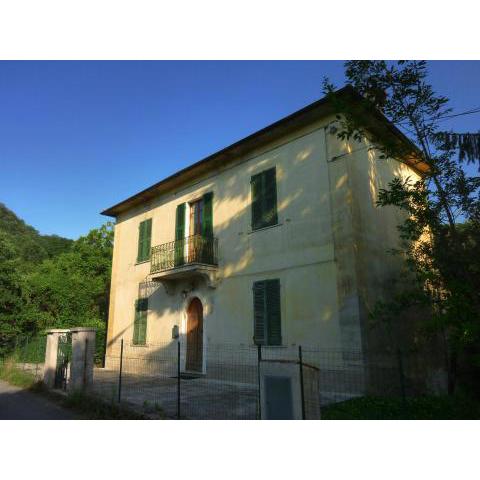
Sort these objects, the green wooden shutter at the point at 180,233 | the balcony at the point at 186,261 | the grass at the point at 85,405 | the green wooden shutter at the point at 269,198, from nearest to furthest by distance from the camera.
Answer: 1. the grass at the point at 85,405
2. the green wooden shutter at the point at 269,198
3. the balcony at the point at 186,261
4. the green wooden shutter at the point at 180,233

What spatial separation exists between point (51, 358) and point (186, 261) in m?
4.63

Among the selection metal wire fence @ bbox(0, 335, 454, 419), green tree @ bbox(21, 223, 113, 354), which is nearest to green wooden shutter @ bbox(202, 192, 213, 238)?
metal wire fence @ bbox(0, 335, 454, 419)

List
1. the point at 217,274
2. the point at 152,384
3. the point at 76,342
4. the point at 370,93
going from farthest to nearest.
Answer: the point at 217,274 < the point at 152,384 < the point at 76,342 < the point at 370,93

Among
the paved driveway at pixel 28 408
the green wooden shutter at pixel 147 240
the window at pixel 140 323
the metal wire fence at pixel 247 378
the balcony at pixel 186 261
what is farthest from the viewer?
the green wooden shutter at pixel 147 240

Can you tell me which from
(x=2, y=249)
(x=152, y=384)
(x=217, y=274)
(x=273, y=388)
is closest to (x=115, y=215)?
(x=2, y=249)

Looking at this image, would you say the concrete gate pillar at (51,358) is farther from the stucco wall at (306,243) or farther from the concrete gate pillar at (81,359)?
the stucco wall at (306,243)

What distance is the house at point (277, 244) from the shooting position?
933 centimetres

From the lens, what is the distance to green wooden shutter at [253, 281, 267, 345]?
34.4 feet

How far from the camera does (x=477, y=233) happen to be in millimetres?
6664

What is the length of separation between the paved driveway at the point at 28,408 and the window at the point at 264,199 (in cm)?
648

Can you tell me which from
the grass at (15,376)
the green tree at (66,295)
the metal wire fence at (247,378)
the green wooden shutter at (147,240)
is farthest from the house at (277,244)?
the green tree at (66,295)

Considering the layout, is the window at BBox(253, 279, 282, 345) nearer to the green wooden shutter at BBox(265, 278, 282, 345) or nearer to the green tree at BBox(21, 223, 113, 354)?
the green wooden shutter at BBox(265, 278, 282, 345)

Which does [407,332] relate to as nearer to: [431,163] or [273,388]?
[431,163]

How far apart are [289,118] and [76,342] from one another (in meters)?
7.67
